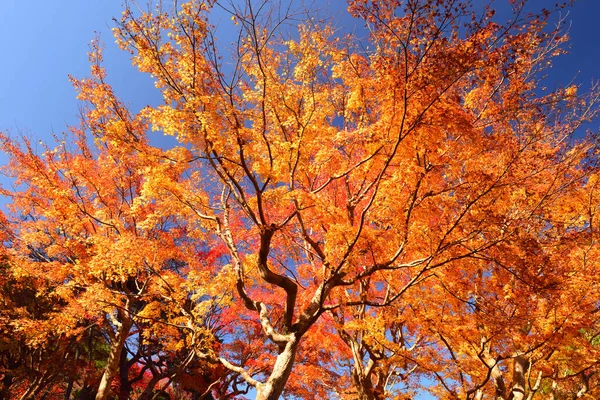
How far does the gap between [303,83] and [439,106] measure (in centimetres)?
281

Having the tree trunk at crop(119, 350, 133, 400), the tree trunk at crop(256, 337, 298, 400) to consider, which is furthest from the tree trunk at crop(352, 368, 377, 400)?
the tree trunk at crop(119, 350, 133, 400)

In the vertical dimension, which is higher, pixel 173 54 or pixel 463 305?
pixel 173 54

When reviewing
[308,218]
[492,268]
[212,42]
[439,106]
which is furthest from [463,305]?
[212,42]

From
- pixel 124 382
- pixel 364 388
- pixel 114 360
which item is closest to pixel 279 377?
pixel 364 388

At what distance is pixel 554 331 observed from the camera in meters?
6.66

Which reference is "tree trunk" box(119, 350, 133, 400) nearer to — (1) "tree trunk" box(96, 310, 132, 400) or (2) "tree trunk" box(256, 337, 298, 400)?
(1) "tree trunk" box(96, 310, 132, 400)

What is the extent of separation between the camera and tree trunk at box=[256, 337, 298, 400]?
544 cm

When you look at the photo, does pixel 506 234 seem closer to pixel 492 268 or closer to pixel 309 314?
pixel 492 268

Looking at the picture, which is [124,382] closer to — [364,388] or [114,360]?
[114,360]

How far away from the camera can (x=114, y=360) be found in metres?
9.88

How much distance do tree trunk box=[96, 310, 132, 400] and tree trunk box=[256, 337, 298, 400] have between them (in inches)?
249

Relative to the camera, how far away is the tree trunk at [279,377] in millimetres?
5438

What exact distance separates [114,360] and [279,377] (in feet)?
22.8

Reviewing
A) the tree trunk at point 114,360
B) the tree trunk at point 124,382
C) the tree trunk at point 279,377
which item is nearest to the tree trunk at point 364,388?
the tree trunk at point 279,377
